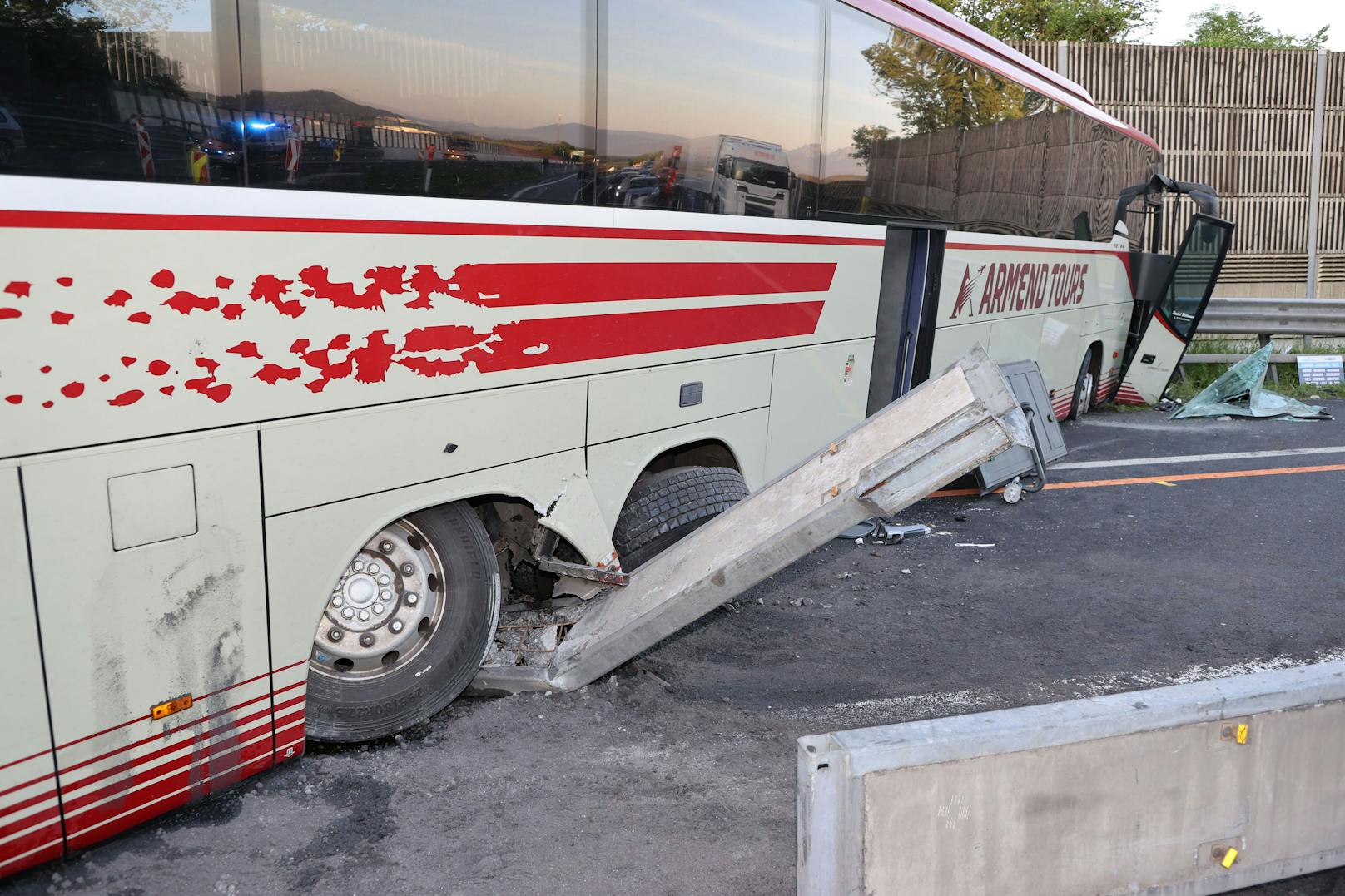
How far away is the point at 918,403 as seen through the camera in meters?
4.27

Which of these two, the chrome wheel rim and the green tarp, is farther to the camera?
the green tarp

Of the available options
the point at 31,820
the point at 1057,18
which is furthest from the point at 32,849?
the point at 1057,18

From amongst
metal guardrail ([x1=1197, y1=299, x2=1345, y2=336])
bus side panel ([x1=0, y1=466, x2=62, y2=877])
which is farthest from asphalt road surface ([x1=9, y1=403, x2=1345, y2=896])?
metal guardrail ([x1=1197, y1=299, x2=1345, y2=336])

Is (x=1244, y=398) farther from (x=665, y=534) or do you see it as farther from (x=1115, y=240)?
(x=665, y=534)

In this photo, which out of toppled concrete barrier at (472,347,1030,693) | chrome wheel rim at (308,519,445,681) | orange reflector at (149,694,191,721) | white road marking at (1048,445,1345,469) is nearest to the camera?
orange reflector at (149,694,191,721)

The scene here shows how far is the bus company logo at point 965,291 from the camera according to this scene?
27.3ft

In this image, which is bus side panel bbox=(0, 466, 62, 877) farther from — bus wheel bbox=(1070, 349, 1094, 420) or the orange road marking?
bus wheel bbox=(1070, 349, 1094, 420)

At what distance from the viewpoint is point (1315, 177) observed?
15102 mm

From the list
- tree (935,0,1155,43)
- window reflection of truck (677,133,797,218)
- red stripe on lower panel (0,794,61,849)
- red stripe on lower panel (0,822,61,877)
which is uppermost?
tree (935,0,1155,43)

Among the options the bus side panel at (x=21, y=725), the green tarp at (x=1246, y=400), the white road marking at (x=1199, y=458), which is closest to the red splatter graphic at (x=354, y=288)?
the bus side panel at (x=21, y=725)

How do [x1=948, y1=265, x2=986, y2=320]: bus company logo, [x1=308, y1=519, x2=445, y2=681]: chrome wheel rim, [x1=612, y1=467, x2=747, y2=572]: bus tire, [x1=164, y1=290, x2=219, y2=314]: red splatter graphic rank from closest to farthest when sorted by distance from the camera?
[x1=164, y1=290, x2=219, y2=314]: red splatter graphic
[x1=308, y1=519, x2=445, y2=681]: chrome wheel rim
[x1=612, y1=467, x2=747, y2=572]: bus tire
[x1=948, y1=265, x2=986, y2=320]: bus company logo

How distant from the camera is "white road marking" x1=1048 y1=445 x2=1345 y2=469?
998 cm

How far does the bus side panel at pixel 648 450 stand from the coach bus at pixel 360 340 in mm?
21

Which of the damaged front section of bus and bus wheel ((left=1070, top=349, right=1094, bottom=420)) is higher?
the damaged front section of bus
